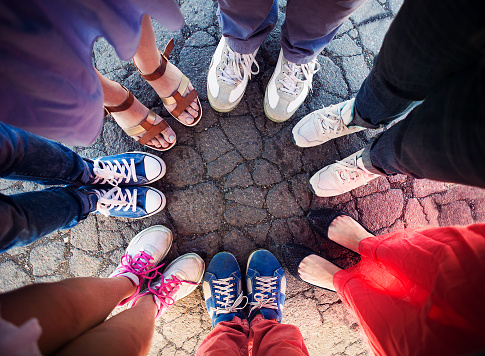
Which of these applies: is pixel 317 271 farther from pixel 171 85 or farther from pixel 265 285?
pixel 171 85

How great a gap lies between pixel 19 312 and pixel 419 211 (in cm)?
232

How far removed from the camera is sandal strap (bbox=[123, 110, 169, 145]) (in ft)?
5.32

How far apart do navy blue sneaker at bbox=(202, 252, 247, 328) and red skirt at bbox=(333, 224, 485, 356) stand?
2.39 feet

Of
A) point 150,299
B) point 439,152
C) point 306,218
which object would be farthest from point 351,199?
point 150,299

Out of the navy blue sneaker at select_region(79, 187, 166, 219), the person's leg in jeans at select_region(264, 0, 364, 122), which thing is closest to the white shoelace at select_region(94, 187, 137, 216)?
the navy blue sneaker at select_region(79, 187, 166, 219)

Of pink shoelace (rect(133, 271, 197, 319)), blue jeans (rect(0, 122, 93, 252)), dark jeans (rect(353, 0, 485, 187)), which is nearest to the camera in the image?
dark jeans (rect(353, 0, 485, 187))

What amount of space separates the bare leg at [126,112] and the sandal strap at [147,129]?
2cm

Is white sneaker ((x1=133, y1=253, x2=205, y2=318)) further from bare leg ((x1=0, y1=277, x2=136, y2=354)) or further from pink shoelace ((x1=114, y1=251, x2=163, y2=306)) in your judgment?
bare leg ((x1=0, y1=277, x2=136, y2=354))

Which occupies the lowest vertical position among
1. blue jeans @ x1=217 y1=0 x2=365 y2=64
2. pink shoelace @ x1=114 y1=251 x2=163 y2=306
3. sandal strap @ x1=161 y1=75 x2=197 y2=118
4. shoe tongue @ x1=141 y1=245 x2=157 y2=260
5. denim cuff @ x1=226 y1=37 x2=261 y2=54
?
pink shoelace @ x1=114 y1=251 x2=163 y2=306

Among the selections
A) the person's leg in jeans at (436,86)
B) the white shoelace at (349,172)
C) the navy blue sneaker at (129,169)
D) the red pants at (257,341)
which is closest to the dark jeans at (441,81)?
the person's leg in jeans at (436,86)

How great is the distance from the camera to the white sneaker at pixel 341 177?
161 cm

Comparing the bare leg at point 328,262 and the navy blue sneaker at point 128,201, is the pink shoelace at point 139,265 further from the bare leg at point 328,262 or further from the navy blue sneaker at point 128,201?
the bare leg at point 328,262

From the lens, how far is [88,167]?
5.03 feet

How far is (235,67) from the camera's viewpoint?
5.46 ft
